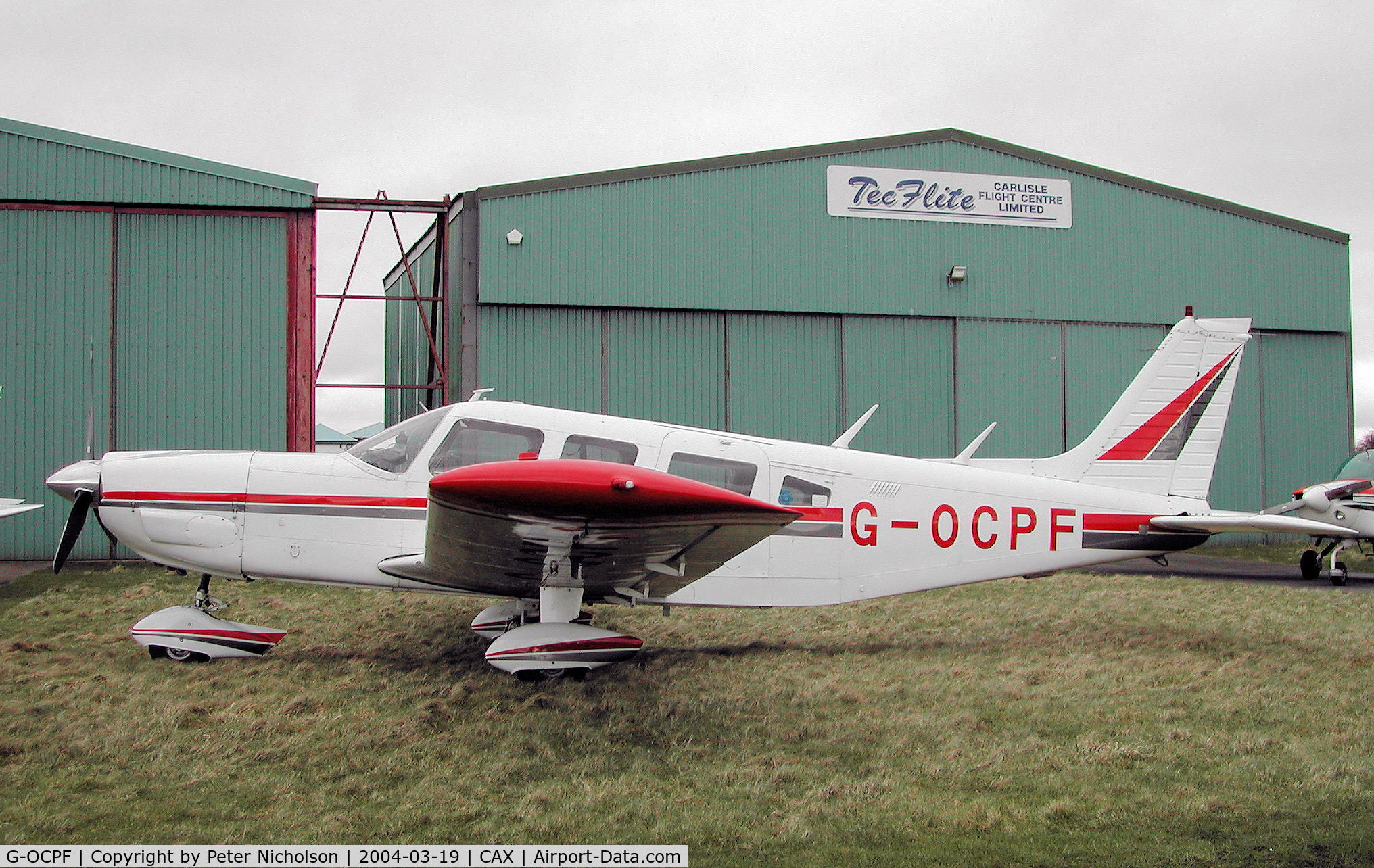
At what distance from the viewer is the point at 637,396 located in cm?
1449

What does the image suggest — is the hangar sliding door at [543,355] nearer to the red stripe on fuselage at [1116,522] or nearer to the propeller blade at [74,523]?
the propeller blade at [74,523]

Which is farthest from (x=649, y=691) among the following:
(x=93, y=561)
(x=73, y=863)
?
(x=93, y=561)

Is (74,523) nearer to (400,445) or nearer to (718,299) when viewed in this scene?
(400,445)

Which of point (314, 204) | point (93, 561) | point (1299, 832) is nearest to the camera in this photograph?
point (1299, 832)

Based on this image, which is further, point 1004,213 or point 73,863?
point 1004,213

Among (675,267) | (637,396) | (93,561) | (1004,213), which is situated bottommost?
(93,561)

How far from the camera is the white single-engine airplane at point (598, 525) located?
18.2ft

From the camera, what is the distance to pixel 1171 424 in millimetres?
7965

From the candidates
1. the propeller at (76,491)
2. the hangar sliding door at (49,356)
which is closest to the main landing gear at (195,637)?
the propeller at (76,491)

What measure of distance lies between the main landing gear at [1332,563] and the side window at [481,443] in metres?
11.2

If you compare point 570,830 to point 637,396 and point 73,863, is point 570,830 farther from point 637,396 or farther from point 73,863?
point 637,396

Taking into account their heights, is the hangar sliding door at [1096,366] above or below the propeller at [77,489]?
above

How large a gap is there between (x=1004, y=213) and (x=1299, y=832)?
1367 centimetres

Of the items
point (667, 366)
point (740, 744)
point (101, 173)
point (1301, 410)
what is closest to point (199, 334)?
point (101, 173)
